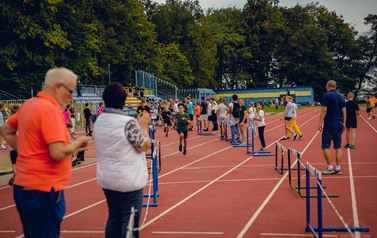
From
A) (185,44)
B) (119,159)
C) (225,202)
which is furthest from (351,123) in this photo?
(185,44)

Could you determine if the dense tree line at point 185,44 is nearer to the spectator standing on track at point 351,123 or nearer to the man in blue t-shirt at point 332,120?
the spectator standing on track at point 351,123

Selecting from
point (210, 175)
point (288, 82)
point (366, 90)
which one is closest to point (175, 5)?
point (288, 82)

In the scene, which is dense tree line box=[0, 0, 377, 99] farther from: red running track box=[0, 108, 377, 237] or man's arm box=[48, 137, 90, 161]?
man's arm box=[48, 137, 90, 161]

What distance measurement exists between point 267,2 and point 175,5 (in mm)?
22113

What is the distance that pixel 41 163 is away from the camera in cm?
288

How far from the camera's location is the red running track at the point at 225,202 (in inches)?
217

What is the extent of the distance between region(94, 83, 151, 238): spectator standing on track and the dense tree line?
81.7 feet

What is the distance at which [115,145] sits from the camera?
340 cm

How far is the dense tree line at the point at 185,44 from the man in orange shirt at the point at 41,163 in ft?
82.7

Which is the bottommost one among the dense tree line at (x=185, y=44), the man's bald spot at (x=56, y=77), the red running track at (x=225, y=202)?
the red running track at (x=225, y=202)

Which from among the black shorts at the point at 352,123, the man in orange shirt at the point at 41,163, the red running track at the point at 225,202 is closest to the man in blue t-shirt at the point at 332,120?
the red running track at the point at 225,202

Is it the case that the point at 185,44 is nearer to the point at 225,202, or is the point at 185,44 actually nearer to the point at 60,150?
the point at 225,202

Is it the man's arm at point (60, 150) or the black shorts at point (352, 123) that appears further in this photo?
the black shorts at point (352, 123)

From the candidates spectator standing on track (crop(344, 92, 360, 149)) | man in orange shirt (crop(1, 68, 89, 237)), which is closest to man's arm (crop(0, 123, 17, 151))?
man in orange shirt (crop(1, 68, 89, 237))
